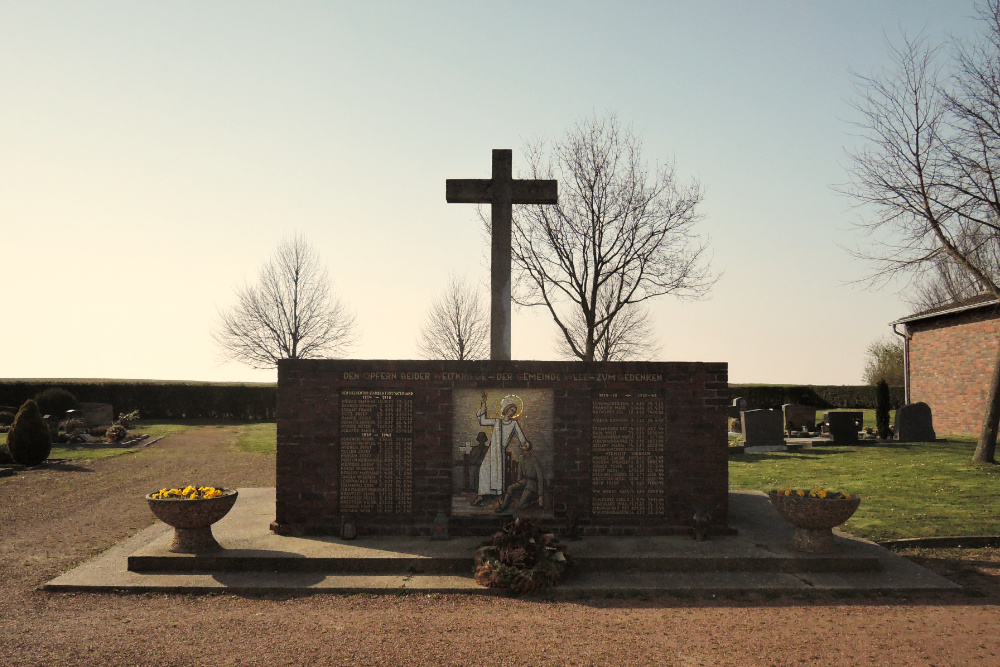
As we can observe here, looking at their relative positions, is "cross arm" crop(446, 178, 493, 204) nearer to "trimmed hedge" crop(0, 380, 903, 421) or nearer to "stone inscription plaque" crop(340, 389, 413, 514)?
"stone inscription plaque" crop(340, 389, 413, 514)

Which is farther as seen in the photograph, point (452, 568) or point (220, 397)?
point (220, 397)

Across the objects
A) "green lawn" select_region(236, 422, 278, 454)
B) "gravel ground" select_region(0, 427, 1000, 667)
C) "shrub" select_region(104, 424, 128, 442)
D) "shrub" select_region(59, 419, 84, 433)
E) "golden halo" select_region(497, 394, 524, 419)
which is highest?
"golden halo" select_region(497, 394, 524, 419)

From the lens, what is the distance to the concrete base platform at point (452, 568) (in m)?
8.38

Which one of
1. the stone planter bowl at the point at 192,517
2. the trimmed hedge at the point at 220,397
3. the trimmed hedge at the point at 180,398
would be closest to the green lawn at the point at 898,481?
the stone planter bowl at the point at 192,517

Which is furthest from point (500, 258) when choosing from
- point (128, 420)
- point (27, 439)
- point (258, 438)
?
point (128, 420)

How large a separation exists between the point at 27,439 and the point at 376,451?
15.3 m

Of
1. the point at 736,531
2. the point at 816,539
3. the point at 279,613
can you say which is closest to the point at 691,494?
the point at 736,531

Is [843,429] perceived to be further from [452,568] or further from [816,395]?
[452,568]

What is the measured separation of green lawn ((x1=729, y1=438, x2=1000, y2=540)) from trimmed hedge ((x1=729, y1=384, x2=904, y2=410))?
16583 mm

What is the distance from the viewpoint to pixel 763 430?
73.5 feet

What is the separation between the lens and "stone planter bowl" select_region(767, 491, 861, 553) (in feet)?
29.8

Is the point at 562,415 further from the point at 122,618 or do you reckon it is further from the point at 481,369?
the point at 122,618

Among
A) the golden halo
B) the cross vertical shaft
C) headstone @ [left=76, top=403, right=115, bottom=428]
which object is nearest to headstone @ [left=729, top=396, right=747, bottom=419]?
the cross vertical shaft

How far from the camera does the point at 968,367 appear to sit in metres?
25.8
